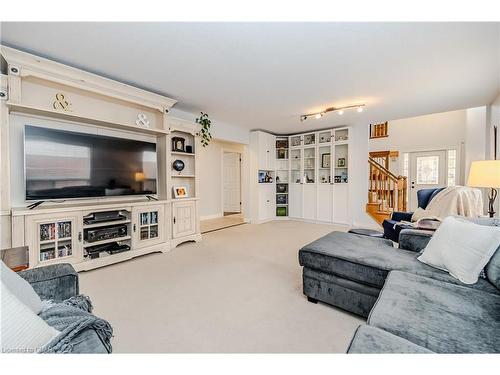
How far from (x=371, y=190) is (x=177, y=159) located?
4293 millimetres

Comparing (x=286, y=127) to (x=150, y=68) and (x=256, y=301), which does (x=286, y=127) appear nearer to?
(x=150, y=68)

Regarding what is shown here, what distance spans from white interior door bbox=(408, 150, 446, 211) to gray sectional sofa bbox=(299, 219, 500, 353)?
5.50 m

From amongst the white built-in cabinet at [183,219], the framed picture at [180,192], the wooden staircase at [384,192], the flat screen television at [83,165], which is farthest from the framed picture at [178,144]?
the wooden staircase at [384,192]

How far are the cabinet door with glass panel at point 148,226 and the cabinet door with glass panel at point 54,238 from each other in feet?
1.96

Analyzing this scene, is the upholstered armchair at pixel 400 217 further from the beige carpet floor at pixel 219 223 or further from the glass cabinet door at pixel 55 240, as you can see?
the glass cabinet door at pixel 55 240

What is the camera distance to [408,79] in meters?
2.67

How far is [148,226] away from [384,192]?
4.89m

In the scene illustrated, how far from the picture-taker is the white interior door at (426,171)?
607 centimetres

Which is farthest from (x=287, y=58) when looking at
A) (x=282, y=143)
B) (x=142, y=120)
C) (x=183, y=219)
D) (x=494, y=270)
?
(x=282, y=143)

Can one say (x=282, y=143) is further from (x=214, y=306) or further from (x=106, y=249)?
(x=214, y=306)

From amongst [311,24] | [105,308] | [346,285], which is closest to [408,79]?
[311,24]

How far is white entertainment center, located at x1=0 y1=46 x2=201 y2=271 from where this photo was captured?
2.09m

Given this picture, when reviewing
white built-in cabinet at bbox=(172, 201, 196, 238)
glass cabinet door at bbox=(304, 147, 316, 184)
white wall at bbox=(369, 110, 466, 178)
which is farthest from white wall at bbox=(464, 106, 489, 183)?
white built-in cabinet at bbox=(172, 201, 196, 238)

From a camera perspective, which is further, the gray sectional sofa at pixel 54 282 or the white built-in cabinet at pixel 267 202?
the white built-in cabinet at pixel 267 202
